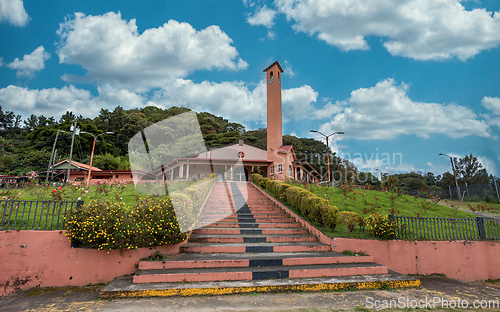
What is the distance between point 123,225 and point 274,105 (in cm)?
2362

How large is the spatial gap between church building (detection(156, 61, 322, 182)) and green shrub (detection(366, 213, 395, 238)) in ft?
62.9

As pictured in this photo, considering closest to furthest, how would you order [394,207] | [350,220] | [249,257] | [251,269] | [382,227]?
[251,269], [249,257], [382,227], [350,220], [394,207]

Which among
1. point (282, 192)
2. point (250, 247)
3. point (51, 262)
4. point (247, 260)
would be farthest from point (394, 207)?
point (51, 262)

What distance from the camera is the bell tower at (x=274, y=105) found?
1076 inches

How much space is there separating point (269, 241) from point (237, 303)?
3190mm

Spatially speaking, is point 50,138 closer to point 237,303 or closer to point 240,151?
point 240,151

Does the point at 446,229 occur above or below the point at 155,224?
below

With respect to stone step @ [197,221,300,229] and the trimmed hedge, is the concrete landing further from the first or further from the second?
stone step @ [197,221,300,229]

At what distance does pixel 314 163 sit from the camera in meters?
51.3

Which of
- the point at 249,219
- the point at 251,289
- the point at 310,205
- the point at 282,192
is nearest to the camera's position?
the point at 251,289

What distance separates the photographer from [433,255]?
7.15 meters

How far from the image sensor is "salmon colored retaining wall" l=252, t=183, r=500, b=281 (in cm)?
689

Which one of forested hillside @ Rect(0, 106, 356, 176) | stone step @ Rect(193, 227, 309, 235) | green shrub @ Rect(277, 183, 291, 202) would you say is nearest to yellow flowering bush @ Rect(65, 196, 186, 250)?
stone step @ Rect(193, 227, 309, 235)

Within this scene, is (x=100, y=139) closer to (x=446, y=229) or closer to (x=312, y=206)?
(x=312, y=206)
